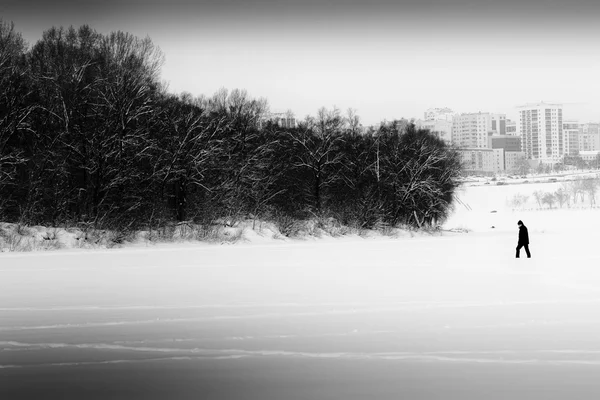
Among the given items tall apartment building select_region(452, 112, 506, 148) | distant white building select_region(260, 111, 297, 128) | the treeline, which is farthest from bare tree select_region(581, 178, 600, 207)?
distant white building select_region(260, 111, 297, 128)

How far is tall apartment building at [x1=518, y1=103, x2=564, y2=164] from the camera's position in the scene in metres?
51.4

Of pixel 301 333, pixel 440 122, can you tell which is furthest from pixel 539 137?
pixel 301 333

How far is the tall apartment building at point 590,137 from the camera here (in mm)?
47644

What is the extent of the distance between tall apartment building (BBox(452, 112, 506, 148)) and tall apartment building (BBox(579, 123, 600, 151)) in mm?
34144

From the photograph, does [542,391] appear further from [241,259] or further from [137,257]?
[137,257]

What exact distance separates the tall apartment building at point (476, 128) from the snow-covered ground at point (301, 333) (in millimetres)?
76664

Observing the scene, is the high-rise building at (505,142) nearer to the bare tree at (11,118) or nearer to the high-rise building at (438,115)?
the high-rise building at (438,115)

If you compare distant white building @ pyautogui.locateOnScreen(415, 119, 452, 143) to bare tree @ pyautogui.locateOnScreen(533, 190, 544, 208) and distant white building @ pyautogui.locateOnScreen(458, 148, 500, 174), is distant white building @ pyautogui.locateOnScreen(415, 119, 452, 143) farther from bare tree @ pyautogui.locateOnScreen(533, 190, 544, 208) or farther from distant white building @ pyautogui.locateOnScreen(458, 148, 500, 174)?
bare tree @ pyautogui.locateOnScreen(533, 190, 544, 208)

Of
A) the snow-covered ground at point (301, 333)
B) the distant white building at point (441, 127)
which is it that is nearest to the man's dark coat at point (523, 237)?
the snow-covered ground at point (301, 333)

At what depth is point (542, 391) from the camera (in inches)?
231

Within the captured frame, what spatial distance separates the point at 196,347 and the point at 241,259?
14.8 m

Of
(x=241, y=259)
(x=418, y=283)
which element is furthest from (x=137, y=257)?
(x=418, y=283)

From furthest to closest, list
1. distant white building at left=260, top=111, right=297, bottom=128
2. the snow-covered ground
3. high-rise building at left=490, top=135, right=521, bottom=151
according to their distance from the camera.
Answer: high-rise building at left=490, top=135, right=521, bottom=151 → distant white building at left=260, top=111, right=297, bottom=128 → the snow-covered ground

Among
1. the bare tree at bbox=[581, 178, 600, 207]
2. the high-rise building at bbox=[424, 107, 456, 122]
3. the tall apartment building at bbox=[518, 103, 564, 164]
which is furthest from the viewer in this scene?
the bare tree at bbox=[581, 178, 600, 207]
